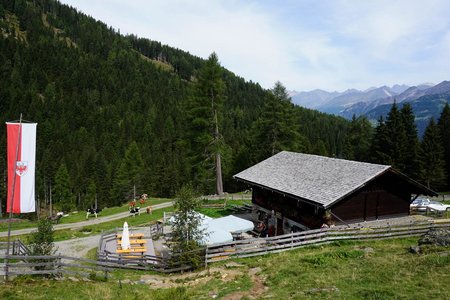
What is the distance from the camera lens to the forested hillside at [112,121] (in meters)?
63.2

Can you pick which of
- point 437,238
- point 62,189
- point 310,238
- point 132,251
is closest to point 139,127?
point 62,189

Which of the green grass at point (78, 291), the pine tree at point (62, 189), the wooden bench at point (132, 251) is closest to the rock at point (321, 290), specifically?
the green grass at point (78, 291)

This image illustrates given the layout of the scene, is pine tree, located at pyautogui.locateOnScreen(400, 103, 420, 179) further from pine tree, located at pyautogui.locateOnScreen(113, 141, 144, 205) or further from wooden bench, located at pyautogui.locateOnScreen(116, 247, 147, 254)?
pine tree, located at pyautogui.locateOnScreen(113, 141, 144, 205)

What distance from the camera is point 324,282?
45.4ft

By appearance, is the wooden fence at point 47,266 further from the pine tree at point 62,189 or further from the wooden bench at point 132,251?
the pine tree at point 62,189

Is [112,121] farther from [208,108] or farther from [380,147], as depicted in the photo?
[380,147]

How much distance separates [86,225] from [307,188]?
24.9 meters

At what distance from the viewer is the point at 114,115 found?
13950cm

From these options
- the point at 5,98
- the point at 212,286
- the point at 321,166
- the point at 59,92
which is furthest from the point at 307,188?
the point at 59,92

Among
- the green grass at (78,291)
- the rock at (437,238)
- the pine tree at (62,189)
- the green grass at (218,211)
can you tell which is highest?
the rock at (437,238)

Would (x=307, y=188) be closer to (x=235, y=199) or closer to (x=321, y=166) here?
(x=321, y=166)

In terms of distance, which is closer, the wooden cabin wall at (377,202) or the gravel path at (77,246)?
the wooden cabin wall at (377,202)

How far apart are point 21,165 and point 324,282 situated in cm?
1539

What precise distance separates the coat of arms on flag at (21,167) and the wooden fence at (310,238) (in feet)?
35.3
